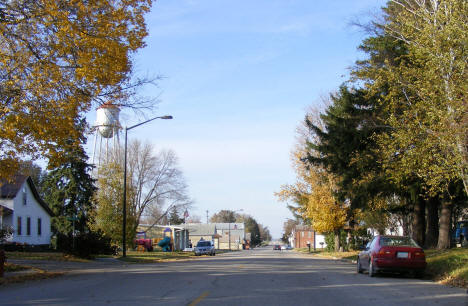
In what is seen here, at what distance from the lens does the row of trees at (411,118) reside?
16.2 m

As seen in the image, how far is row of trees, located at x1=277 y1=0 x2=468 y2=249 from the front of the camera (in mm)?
16172

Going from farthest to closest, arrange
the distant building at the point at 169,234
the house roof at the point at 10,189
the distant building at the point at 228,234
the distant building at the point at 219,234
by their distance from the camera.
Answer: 1. the distant building at the point at 228,234
2. the distant building at the point at 219,234
3. the distant building at the point at 169,234
4. the house roof at the point at 10,189

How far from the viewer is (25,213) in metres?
41.6

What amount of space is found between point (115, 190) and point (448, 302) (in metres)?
31.9

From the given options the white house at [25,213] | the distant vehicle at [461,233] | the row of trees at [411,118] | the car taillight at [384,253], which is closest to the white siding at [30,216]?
the white house at [25,213]

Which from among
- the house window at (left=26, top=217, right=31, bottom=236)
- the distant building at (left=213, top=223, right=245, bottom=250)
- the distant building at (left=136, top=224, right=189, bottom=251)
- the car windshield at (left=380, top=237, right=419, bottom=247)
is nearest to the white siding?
the house window at (left=26, top=217, right=31, bottom=236)

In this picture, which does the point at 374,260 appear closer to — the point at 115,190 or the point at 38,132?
the point at 38,132

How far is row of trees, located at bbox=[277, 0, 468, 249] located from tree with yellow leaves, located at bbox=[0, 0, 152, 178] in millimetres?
9649

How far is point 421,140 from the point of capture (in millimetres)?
17234

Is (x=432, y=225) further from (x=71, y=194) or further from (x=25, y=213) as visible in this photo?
(x=25, y=213)

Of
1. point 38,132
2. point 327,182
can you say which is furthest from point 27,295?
point 327,182

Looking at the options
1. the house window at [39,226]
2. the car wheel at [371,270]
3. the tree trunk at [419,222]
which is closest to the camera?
the car wheel at [371,270]

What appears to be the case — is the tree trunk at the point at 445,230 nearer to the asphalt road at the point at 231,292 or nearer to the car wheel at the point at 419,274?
the car wheel at the point at 419,274

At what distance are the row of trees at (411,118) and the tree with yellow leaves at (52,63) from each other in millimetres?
9649
